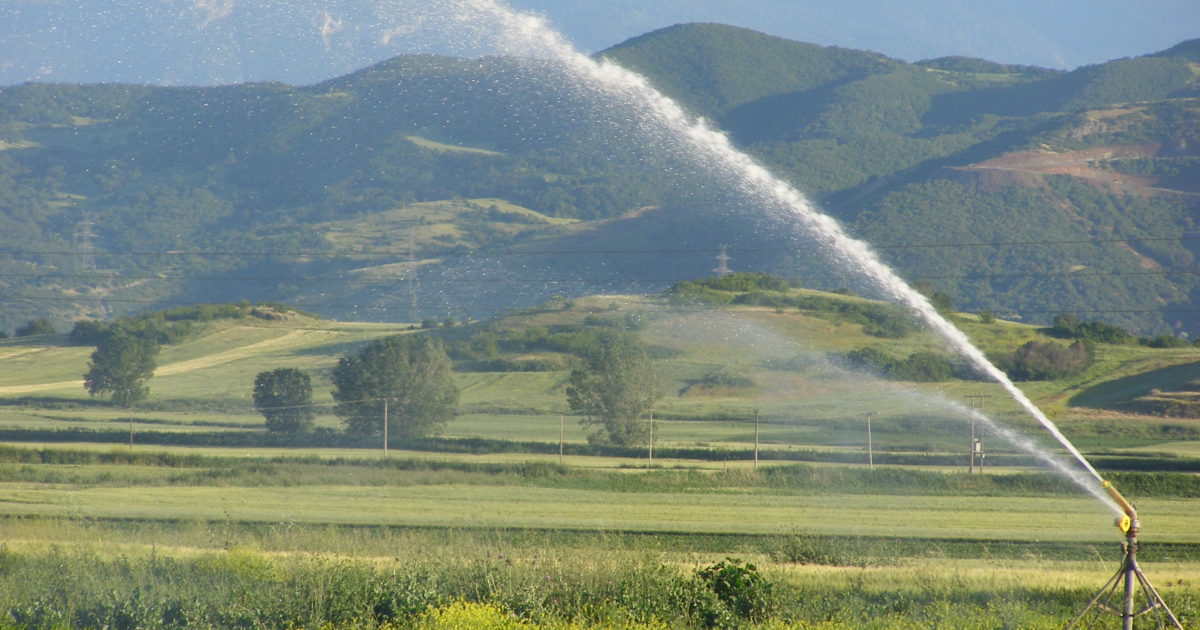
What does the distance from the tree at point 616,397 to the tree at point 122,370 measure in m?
35.8

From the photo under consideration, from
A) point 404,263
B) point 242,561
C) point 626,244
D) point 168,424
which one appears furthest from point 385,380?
point 404,263

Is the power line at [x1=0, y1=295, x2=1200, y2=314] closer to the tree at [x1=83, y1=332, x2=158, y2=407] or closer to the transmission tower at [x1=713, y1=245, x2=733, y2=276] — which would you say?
the transmission tower at [x1=713, y1=245, x2=733, y2=276]

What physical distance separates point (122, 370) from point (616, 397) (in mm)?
40209

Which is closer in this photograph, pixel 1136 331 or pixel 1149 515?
pixel 1149 515

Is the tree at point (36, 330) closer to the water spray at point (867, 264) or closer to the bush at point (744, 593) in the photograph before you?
the water spray at point (867, 264)

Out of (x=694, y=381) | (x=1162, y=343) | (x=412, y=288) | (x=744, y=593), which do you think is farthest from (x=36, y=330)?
(x=744, y=593)

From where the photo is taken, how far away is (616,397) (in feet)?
199

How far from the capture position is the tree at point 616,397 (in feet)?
195

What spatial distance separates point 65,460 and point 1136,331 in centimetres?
11845

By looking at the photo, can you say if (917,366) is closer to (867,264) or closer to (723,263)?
(723,263)

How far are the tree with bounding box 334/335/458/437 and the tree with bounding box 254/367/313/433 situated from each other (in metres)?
1.90

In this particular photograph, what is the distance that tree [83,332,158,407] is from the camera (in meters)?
81.1

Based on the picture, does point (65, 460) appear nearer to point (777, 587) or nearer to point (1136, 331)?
point (777, 587)

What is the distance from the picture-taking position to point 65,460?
48781mm
